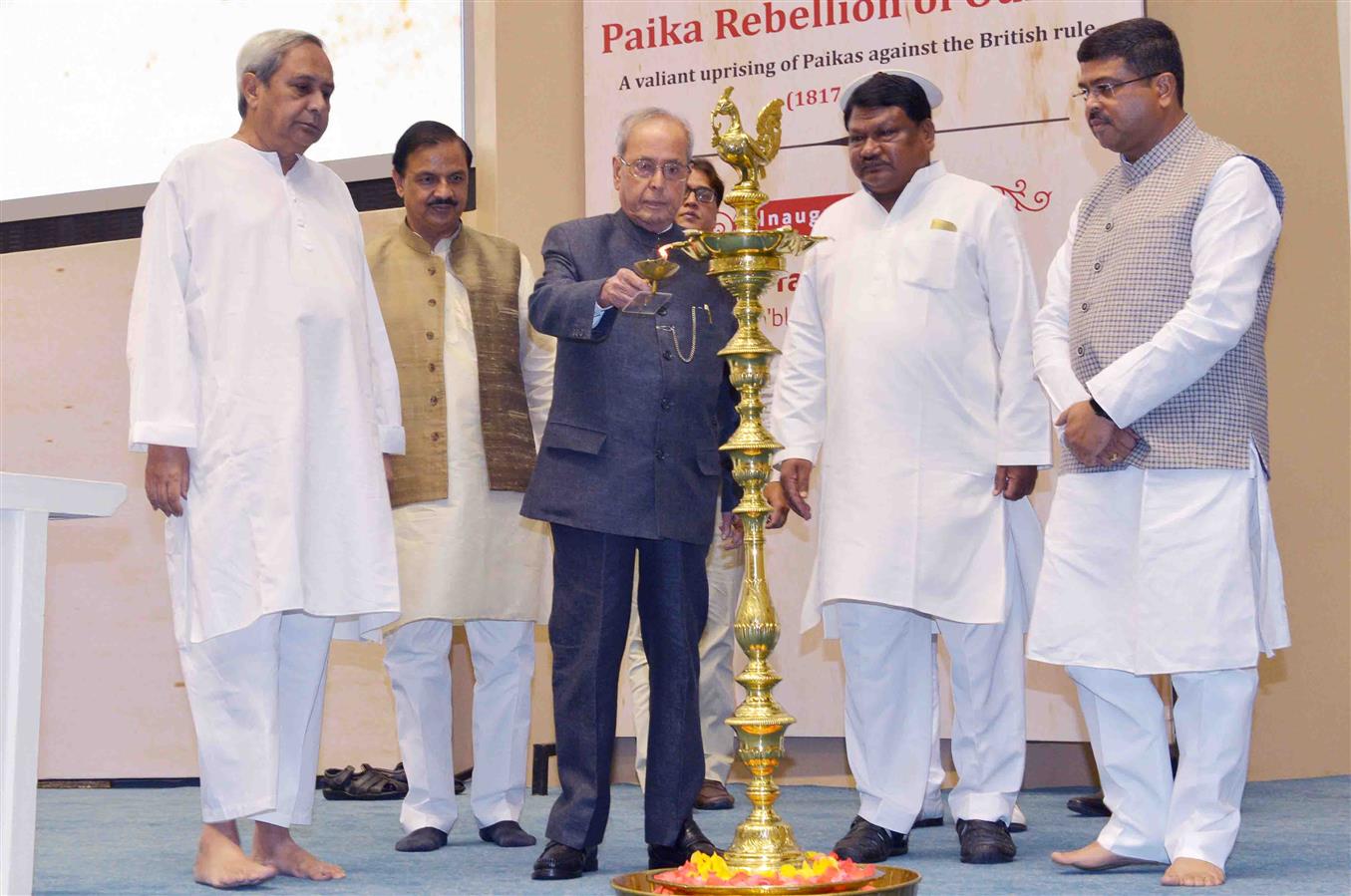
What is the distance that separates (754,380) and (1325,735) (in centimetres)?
329

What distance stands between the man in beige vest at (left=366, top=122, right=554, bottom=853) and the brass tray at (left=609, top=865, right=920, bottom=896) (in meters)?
1.40

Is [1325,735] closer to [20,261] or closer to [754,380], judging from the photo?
[754,380]

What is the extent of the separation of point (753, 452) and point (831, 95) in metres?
2.97

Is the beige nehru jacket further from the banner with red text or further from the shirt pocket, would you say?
the banner with red text

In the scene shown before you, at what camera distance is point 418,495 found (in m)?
4.09

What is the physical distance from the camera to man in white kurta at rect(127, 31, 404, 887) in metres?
3.41

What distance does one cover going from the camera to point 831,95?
5406 mm

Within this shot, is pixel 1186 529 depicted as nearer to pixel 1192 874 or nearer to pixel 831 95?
pixel 1192 874

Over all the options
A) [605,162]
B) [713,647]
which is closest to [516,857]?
[713,647]

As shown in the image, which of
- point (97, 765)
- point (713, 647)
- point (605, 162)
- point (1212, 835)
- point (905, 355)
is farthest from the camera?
point (97, 765)

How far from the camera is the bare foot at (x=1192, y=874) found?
3.05m

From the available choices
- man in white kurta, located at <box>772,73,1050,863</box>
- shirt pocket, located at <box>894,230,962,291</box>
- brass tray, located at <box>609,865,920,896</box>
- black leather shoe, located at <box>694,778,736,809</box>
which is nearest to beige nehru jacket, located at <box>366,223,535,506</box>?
man in white kurta, located at <box>772,73,1050,863</box>

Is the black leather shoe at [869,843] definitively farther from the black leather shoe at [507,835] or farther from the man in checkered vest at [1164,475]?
the black leather shoe at [507,835]

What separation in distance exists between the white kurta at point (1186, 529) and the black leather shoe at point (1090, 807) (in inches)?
51.6
